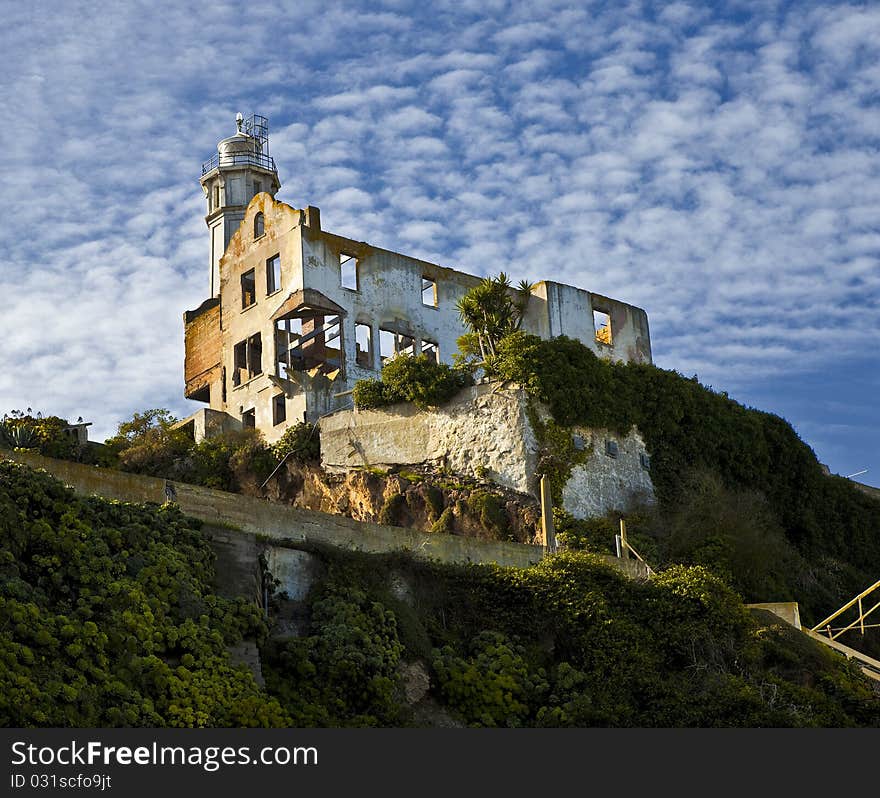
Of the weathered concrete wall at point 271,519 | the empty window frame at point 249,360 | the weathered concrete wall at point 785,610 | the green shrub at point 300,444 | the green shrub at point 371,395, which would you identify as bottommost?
the weathered concrete wall at point 785,610

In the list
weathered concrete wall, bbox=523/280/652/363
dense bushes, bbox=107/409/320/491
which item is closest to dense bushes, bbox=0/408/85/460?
dense bushes, bbox=107/409/320/491

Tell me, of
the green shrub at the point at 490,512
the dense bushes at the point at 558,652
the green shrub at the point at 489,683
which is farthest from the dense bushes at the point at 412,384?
the green shrub at the point at 489,683

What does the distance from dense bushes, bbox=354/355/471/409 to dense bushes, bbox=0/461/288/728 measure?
44.1ft

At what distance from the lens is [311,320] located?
149 feet

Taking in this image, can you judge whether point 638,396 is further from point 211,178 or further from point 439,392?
point 211,178

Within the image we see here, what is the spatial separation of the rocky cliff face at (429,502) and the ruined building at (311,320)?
3785 millimetres

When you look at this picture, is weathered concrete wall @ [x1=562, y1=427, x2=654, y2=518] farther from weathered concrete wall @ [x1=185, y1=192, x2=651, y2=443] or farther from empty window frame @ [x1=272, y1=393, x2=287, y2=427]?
empty window frame @ [x1=272, y1=393, x2=287, y2=427]

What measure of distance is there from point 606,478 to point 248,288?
13.3 m

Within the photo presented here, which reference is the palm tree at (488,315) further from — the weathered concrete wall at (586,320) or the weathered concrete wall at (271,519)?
the weathered concrete wall at (271,519)

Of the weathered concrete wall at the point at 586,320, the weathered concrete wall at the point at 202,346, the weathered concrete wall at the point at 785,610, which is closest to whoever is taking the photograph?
Answer: the weathered concrete wall at the point at 785,610

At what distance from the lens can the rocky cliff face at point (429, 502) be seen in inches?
1416

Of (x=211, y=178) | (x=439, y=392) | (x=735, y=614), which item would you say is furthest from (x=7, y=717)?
(x=211, y=178)

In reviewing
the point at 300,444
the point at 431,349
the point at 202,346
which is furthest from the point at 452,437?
the point at 202,346

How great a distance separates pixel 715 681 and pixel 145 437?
20.0m
